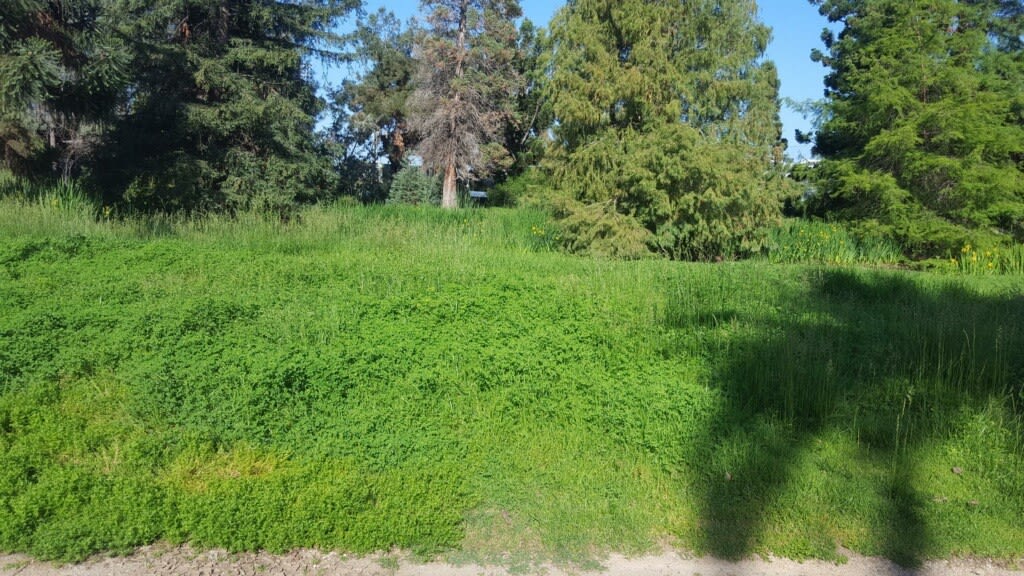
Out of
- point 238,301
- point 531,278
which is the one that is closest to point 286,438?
point 238,301

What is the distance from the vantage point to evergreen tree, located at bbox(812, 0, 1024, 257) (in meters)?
14.6

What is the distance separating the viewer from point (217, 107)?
1820 cm

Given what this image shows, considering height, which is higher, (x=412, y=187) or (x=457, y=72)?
(x=457, y=72)

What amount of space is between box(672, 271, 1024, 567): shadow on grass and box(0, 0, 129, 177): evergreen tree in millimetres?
11641

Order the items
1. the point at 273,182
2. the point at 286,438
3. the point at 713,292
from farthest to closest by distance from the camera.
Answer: the point at 273,182, the point at 713,292, the point at 286,438

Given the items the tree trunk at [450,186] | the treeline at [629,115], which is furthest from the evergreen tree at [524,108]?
the treeline at [629,115]

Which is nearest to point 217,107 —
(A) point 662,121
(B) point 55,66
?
(B) point 55,66

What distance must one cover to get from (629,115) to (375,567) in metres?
12.2

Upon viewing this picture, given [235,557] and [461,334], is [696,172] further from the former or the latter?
[235,557]

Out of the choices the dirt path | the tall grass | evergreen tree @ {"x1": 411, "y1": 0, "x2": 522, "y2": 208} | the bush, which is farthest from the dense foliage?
the dirt path

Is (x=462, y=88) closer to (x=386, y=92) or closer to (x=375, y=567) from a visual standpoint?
(x=386, y=92)

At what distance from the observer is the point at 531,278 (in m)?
8.73

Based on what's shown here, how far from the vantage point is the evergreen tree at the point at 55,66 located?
39.8 feet

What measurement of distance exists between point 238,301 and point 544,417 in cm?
327
